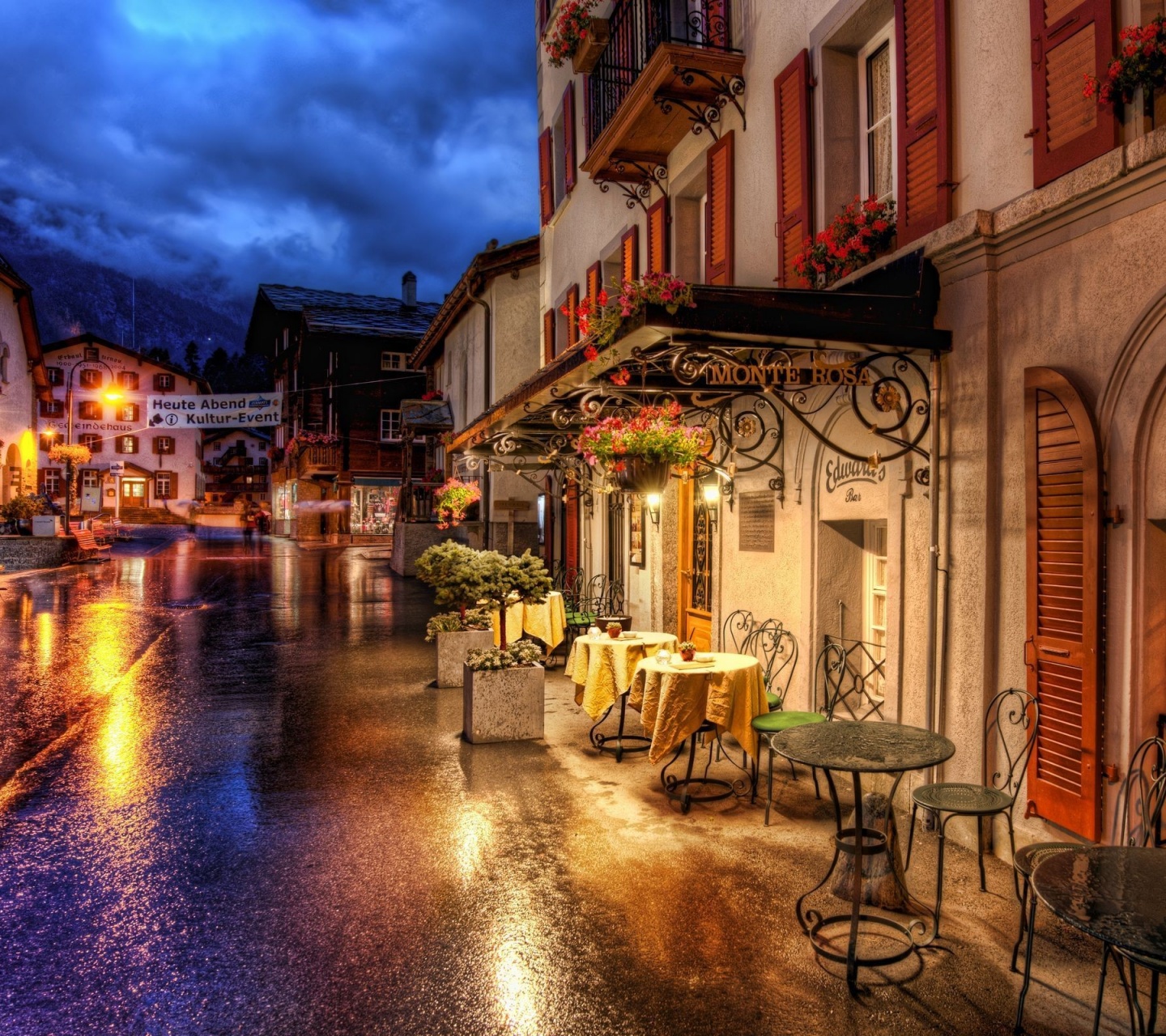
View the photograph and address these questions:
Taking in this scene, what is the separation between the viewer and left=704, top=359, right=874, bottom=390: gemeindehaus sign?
19.1 feet

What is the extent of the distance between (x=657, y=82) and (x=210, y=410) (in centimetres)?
1554

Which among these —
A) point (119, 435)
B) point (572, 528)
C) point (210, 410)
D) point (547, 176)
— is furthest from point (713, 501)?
point (119, 435)

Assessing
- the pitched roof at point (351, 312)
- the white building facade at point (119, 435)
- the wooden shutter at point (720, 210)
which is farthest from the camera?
the white building facade at point (119, 435)

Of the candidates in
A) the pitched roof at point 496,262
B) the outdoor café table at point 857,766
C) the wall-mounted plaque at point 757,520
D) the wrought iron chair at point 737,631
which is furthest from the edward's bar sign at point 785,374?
the pitched roof at point 496,262

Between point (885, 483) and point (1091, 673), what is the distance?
2.14m

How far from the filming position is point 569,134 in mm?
14000

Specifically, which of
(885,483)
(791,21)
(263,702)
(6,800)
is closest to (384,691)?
(263,702)

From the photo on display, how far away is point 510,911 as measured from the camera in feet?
14.0

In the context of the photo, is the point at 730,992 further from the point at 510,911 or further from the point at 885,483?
the point at 885,483

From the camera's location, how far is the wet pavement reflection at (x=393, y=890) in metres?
3.46

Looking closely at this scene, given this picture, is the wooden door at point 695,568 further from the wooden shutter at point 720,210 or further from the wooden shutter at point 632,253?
the wooden shutter at point 632,253

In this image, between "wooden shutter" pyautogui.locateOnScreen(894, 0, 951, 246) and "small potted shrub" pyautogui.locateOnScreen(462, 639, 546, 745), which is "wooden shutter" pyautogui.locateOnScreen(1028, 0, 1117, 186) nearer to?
"wooden shutter" pyautogui.locateOnScreen(894, 0, 951, 246)

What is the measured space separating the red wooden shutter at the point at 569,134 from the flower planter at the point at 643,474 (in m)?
8.41

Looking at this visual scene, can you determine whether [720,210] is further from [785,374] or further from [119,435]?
[119,435]
